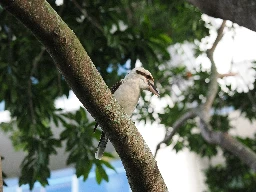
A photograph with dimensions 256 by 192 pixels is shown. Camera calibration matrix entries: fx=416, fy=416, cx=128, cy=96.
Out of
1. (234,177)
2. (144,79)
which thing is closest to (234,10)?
(144,79)

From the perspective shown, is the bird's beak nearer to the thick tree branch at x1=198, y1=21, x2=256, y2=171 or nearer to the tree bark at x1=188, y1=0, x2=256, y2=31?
the tree bark at x1=188, y1=0, x2=256, y2=31

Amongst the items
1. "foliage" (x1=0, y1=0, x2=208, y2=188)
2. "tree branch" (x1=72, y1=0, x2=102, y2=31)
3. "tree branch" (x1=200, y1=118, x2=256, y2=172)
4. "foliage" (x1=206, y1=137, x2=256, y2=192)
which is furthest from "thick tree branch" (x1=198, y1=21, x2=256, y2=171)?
"foliage" (x1=206, y1=137, x2=256, y2=192)

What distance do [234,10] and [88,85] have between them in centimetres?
45

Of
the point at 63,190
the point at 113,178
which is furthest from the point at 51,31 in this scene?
the point at 63,190

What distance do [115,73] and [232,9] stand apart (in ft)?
3.20

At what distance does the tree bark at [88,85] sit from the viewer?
2.18ft

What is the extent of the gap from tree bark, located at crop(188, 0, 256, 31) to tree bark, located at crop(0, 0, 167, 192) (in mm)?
392

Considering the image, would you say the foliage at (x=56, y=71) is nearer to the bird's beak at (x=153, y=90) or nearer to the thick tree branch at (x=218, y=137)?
the thick tree branch at (x=218, y=137)

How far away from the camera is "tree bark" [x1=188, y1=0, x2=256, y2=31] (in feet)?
3.07

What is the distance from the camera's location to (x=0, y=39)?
1910 mm

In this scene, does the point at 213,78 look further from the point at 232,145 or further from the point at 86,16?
the point at 86,16

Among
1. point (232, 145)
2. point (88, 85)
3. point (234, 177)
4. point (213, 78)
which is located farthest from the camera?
point (234, 177)

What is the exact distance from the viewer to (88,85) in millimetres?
709

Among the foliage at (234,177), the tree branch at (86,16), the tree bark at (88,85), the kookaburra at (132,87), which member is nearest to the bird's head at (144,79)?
the kookaburra at (132,87)
